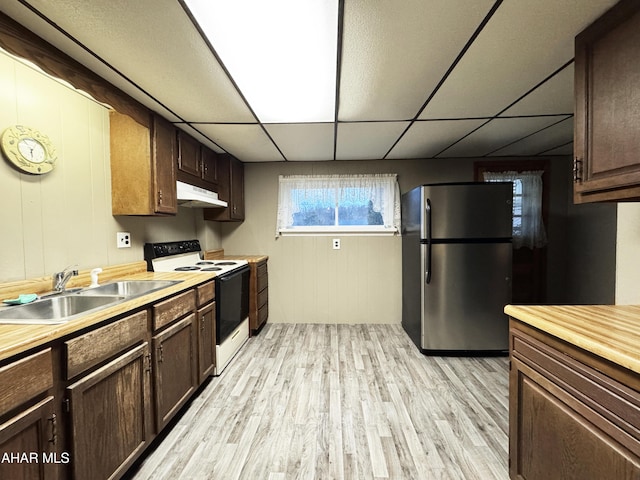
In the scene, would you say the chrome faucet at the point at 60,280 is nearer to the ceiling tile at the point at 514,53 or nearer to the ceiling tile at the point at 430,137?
the ceiling tile at the point at 514,53

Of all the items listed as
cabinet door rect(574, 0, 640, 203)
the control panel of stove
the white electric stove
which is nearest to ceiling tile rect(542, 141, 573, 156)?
cabinet door rect(574, 0, 640, 203)

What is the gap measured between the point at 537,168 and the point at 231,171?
3705 mm

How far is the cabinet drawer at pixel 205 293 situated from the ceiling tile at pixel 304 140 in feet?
4.53

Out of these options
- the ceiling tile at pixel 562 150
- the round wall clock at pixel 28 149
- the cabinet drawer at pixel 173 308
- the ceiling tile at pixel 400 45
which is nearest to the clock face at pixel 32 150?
the round wall clock at pixel 28 149

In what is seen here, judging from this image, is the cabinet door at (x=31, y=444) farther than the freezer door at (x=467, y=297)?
No

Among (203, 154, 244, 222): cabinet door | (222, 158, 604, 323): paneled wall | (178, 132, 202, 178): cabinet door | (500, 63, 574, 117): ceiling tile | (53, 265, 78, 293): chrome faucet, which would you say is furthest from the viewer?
(222, 158, 604, 323): paneled wall

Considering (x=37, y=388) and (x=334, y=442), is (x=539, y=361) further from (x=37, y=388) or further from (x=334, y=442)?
(x=37, y=388)

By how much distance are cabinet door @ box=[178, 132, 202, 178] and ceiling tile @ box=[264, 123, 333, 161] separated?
0.75 meters

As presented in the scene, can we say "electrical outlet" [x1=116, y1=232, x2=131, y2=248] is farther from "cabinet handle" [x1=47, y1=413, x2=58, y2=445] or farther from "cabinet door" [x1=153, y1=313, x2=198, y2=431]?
"cabinet handle" [x1=47, y1=413, x2=58, y2=445]

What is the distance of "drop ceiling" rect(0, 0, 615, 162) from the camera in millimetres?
1142

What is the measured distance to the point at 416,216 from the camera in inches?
112

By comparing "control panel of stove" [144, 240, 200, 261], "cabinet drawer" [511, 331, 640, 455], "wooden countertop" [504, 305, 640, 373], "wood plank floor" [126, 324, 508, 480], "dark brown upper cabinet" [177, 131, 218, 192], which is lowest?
"wood plank floor" [126, 324, 508, 480]

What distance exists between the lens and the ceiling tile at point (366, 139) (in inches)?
94.8

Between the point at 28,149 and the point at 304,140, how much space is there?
76.1 inches
